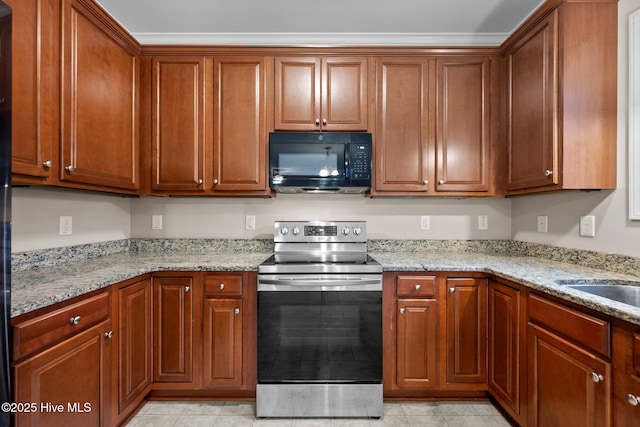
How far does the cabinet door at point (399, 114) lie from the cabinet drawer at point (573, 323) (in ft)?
3.56

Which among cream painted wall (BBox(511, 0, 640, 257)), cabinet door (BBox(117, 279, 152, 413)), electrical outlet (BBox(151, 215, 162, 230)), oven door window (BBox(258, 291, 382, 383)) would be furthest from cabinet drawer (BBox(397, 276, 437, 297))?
electrical outlet (BBox(151, 215, 162, 230))

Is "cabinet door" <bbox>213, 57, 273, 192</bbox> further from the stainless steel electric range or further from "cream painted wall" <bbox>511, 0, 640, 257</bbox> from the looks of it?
"cream painted wall" <bbox>511, 0, 640, 257</bbox>

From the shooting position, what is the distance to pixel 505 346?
181cm

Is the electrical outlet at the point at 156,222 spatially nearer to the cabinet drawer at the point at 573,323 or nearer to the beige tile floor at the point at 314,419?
the beige tile floor at the point at 314,419

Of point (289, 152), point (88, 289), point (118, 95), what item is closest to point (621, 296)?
point (289, 152)

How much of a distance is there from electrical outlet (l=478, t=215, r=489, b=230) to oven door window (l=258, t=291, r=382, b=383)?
133 cm

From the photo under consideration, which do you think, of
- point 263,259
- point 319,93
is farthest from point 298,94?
point 263,259

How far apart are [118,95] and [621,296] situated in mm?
3021

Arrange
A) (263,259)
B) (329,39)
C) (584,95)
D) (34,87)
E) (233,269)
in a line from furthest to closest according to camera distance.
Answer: (329,39)
(263,259)
(233,269)
(584,95)
(34,87)

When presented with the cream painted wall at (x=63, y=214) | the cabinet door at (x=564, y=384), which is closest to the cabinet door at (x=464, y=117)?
the cabinet door at (x=564, y=384)

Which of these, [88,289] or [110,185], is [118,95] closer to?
[110,185]

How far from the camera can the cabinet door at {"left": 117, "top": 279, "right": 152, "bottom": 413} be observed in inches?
67.0

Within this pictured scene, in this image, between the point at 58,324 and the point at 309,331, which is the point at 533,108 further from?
the point at 58,324

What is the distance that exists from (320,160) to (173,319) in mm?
1407
